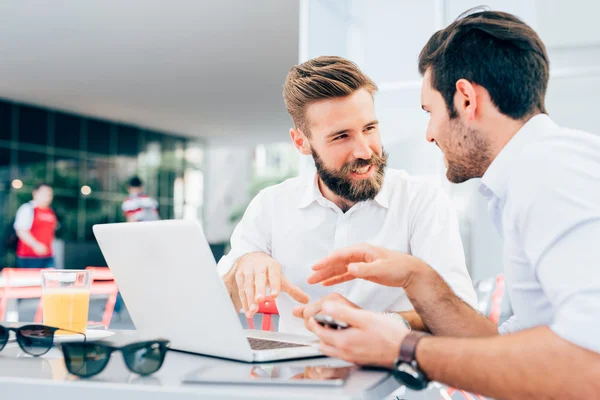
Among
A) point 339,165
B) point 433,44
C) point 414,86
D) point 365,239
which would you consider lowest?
point 365,239

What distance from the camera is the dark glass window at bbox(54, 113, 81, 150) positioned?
12211 mm

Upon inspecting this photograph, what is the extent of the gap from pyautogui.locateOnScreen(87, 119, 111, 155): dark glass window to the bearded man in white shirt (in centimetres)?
1156

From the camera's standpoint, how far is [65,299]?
4.64ft

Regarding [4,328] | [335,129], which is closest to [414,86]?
[335,129]

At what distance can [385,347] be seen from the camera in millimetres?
979

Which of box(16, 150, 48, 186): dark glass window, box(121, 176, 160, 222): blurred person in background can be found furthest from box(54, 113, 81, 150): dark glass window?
box(121, 176, 160, 222): blurred person in background

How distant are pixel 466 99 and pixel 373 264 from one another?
1.15 ft

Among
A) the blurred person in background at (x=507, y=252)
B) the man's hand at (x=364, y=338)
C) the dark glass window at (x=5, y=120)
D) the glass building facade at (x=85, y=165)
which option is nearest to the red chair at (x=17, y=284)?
the blurred person in background at (x=507, y=252)

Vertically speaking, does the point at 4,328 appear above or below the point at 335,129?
below

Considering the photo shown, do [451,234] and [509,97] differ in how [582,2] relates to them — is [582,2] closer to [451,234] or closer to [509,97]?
[451,234]

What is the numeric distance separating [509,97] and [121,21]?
6575mm

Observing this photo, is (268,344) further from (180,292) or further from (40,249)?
(40,249)

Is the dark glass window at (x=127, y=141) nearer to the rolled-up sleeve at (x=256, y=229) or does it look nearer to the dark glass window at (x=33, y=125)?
the dark glass window at (x=33, y=125)

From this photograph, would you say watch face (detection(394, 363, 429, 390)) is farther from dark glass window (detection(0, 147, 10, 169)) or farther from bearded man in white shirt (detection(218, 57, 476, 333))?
dark glass window (detection(0, 147, 10, 169))
